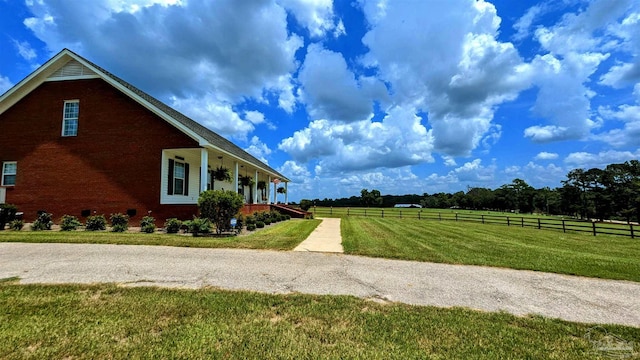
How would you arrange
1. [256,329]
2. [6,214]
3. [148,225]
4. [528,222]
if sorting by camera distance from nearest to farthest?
[256,329] < [148,225] < [6,214] < [528,222]

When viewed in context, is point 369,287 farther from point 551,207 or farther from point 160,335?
point 551,207

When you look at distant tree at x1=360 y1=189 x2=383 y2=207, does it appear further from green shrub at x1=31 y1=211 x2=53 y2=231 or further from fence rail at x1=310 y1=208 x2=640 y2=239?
green shrub at x1=31 y1=211 x2=53 y2=231

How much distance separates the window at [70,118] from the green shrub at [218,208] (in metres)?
8.98

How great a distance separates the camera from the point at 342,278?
6188 millimetres

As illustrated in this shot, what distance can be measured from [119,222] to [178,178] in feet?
12.5

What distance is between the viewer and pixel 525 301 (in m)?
5.20

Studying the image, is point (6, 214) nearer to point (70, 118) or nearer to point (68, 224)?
point (68, 224)

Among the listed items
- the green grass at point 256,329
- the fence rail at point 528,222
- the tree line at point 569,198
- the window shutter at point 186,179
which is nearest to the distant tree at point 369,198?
the tree line at point 569,198

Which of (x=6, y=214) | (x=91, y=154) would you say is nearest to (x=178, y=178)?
(x=91, y=154)

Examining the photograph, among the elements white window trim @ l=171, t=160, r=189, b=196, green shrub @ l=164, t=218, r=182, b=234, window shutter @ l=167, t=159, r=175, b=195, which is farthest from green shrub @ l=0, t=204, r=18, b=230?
green shrub @ l=164, t=218, r=182, b=234

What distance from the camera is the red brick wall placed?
46.9 ft

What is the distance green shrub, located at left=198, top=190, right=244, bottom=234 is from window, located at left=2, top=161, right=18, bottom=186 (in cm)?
1155

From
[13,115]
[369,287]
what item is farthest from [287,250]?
[13,115]

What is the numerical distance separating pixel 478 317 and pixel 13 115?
72.8ft
